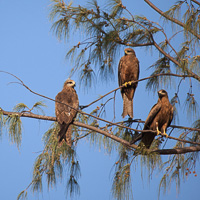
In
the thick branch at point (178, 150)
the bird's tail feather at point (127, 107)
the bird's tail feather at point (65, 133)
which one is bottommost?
the thick branch at point (178, 150)

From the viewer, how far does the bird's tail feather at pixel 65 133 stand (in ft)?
11.5

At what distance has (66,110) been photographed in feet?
12.7

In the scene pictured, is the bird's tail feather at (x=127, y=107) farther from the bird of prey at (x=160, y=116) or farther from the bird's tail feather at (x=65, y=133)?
the bird's tail feather at (x=65, y=133)

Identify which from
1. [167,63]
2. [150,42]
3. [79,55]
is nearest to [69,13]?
[79,55]

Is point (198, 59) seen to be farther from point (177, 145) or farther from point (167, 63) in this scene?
point (177, 145)

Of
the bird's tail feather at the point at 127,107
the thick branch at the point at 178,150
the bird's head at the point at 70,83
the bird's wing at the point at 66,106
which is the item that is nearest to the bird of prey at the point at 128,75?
the bird's tail feather at the point at 127,107

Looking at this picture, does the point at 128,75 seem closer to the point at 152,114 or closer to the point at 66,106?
the point at 152,114

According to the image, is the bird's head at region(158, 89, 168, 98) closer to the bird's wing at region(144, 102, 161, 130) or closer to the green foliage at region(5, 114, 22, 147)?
the bird's wing at region(144, 102, 161, 130)

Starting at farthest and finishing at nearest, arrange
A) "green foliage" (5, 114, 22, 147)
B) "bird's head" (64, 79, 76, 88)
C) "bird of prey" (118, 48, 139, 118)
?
"bird of prey" (118, 48, 139, 118), "bird's head" (64, 79, 76, 88), "green foliage" (5, 114, 22, 147)

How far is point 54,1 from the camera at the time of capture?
12.2 feet

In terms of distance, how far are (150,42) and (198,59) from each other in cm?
50

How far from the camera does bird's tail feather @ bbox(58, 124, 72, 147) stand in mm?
3498

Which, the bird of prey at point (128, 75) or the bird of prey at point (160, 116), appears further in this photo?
the bird of prey at point (128, 75)

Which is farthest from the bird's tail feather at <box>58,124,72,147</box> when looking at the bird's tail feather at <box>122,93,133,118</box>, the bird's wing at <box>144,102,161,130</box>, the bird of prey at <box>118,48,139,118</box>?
the bird of prey at <box>118,48,139,118</box>
